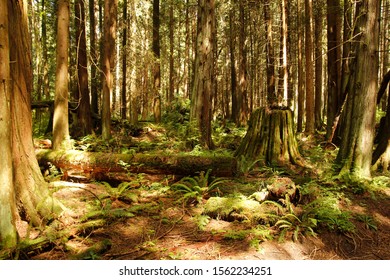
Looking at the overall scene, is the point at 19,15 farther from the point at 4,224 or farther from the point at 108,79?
the point at 108,79

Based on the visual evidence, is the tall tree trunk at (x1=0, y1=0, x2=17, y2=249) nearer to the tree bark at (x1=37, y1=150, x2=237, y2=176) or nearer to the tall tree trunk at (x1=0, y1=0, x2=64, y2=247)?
the tall tree trunk at (x1=0, y1=0, x2=64, y2=247)

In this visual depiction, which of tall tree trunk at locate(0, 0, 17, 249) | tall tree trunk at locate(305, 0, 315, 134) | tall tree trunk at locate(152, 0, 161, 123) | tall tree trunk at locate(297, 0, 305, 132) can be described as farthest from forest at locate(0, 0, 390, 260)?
tall tree trunk at locate(297, 0, 305, 132)

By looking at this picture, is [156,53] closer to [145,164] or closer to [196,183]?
[145,164]

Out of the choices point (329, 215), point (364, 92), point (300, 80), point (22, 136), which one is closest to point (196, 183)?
point (329, 215)

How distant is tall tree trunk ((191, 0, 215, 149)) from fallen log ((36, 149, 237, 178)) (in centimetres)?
308

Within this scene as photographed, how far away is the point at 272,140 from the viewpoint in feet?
28.9

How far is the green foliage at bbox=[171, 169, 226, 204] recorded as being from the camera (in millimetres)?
6352

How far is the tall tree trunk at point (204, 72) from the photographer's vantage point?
33.6 feet

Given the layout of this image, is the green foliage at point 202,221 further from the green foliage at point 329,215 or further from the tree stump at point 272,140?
the tree stump at point 272,140

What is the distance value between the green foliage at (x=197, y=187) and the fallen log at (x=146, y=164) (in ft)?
0.73

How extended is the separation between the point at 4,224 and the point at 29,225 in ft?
1.60

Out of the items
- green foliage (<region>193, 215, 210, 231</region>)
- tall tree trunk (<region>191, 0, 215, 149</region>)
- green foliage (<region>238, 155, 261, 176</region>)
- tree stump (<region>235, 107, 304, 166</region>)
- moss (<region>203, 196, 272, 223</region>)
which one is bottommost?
green foliage (<region>193, 215, 210, 231</region>)

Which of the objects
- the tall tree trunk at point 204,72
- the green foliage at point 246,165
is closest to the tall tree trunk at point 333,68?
the tall tree trunk at point 204,72

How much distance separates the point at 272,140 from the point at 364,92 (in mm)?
2610
